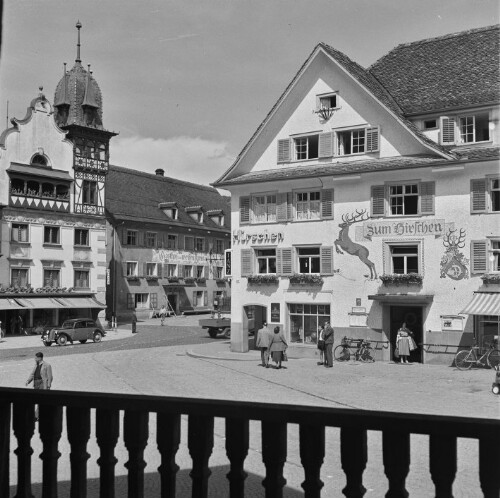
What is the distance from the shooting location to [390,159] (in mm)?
18641

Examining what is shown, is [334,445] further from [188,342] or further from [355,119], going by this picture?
[188,342]

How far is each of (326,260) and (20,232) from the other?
52.5 feet

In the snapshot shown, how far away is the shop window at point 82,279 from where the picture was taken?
32.5 m

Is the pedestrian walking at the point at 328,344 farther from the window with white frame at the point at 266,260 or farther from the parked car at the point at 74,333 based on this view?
the parked car at the point at 74,333

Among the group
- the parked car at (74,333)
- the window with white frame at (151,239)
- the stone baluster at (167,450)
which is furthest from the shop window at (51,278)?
the stone baluster at (167,450)

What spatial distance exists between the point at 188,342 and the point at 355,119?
1063 cm

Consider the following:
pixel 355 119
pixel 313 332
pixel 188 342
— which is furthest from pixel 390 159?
pixel 188 342

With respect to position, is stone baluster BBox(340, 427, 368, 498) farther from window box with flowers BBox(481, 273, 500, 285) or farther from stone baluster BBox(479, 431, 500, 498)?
window box with flowers BBox(481, 273, 500, 285)

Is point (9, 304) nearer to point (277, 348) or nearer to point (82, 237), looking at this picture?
point (82, 237)

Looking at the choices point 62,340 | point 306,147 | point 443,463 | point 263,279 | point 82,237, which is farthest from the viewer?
point 82,237

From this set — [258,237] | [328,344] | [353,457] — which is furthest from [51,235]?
[353,457]

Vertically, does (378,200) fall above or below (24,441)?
above

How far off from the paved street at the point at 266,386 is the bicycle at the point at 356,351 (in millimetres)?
548

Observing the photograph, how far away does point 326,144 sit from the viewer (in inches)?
774
